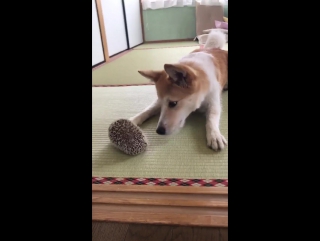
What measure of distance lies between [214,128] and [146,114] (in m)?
0.43

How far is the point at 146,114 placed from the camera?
1.47m

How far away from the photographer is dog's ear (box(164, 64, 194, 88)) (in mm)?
1179

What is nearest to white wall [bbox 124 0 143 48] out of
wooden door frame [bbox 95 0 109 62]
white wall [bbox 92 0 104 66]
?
wooden door frame [bbox 95 0 109 62]

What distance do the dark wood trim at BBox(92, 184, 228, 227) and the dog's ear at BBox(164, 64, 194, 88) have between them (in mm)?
544

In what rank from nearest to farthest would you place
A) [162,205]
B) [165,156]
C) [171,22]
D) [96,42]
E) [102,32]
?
[162,205] < [165,156] < [96,42] < [102,32] < [171,22]

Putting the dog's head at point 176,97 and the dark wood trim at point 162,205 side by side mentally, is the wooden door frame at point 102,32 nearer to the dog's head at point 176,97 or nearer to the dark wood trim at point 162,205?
the dog's head at point 176,97

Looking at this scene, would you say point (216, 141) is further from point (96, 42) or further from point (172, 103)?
point (96, 42)

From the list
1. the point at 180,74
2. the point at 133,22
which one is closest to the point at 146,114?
the point at 180,74
